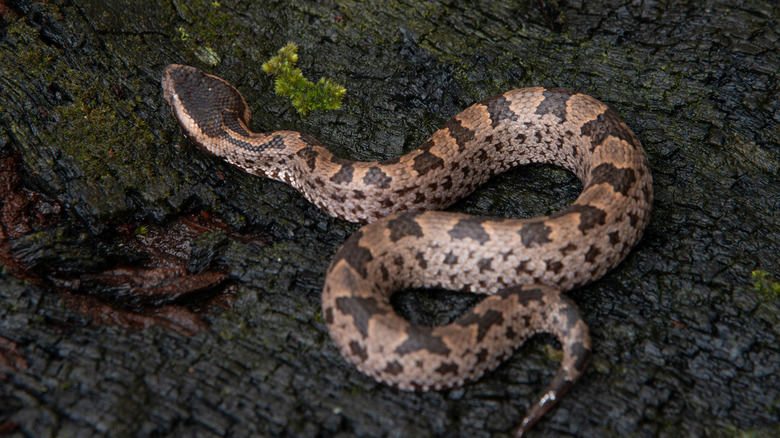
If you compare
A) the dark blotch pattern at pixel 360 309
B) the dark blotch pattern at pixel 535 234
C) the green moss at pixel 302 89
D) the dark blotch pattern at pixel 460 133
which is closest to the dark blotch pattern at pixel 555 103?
the dark blotch pattern at pixel 460 133

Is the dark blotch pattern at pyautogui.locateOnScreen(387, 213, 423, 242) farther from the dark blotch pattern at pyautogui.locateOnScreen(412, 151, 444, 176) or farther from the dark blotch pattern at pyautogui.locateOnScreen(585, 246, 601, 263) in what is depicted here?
the dark blotch pattern at pyautogui.locateOnScreen(585, 246, 601, 263)

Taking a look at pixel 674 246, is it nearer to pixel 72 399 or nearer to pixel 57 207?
pixel 72 399

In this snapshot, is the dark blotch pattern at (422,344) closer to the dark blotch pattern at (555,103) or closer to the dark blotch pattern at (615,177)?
the dark blotch pattern at (615,177)

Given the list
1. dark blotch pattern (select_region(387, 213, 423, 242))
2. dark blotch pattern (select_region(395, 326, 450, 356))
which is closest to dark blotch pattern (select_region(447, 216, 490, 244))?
dark blotch pattern (select_region(387, 213, 423, 242))

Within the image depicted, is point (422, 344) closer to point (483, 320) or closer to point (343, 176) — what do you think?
point (483, 320)

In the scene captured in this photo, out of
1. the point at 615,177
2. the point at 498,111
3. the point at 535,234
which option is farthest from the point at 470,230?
the point at 498,111

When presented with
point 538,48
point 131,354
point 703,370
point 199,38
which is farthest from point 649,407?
point 199,38
